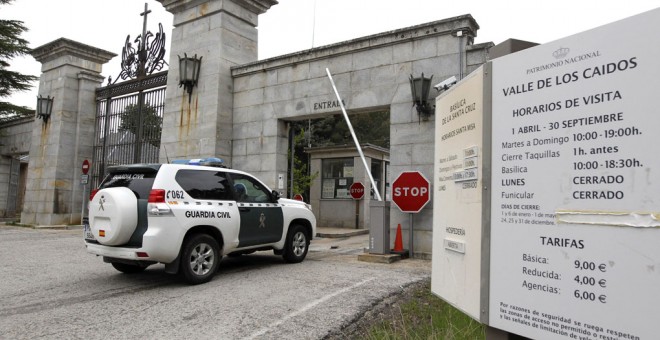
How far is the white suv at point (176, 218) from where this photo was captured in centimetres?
605

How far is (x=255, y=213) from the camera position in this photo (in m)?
7.55

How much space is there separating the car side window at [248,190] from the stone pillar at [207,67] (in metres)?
4.76

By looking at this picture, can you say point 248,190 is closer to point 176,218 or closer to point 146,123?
point 176,218

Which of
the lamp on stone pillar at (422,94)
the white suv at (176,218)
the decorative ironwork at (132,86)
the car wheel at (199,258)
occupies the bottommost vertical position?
the car wheel at (199,258)

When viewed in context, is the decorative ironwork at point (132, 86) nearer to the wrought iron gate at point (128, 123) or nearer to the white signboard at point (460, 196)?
the wrought iron gate at point (128, 123)

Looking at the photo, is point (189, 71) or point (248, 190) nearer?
point (248, 190)

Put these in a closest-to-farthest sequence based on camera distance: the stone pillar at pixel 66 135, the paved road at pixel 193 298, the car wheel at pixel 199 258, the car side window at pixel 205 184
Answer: the paved road at pixel 193 298 < the car wheel at pixel 199 258 < the car side window at pixel 205 184 < the stone pillar at pixel 66 135

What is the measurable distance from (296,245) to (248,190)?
1510mm

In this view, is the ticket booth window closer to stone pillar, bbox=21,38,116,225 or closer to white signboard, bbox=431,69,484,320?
stone pillar, bbox=21,38,116,225

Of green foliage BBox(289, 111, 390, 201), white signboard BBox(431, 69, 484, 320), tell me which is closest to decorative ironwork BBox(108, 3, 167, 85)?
green foliage BBox(289, 111, 390, 201)

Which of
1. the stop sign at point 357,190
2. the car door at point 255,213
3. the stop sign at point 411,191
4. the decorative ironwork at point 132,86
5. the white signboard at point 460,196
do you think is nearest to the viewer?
the white signboard at point 460,196

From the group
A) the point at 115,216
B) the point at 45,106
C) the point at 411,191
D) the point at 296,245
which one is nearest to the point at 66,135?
the point at 45,106

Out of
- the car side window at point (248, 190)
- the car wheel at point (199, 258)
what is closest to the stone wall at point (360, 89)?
the car side window at point (248, 190)

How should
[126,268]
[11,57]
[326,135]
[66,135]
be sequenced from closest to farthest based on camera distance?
[126,268], [66,135], [11,57], [326,135]
